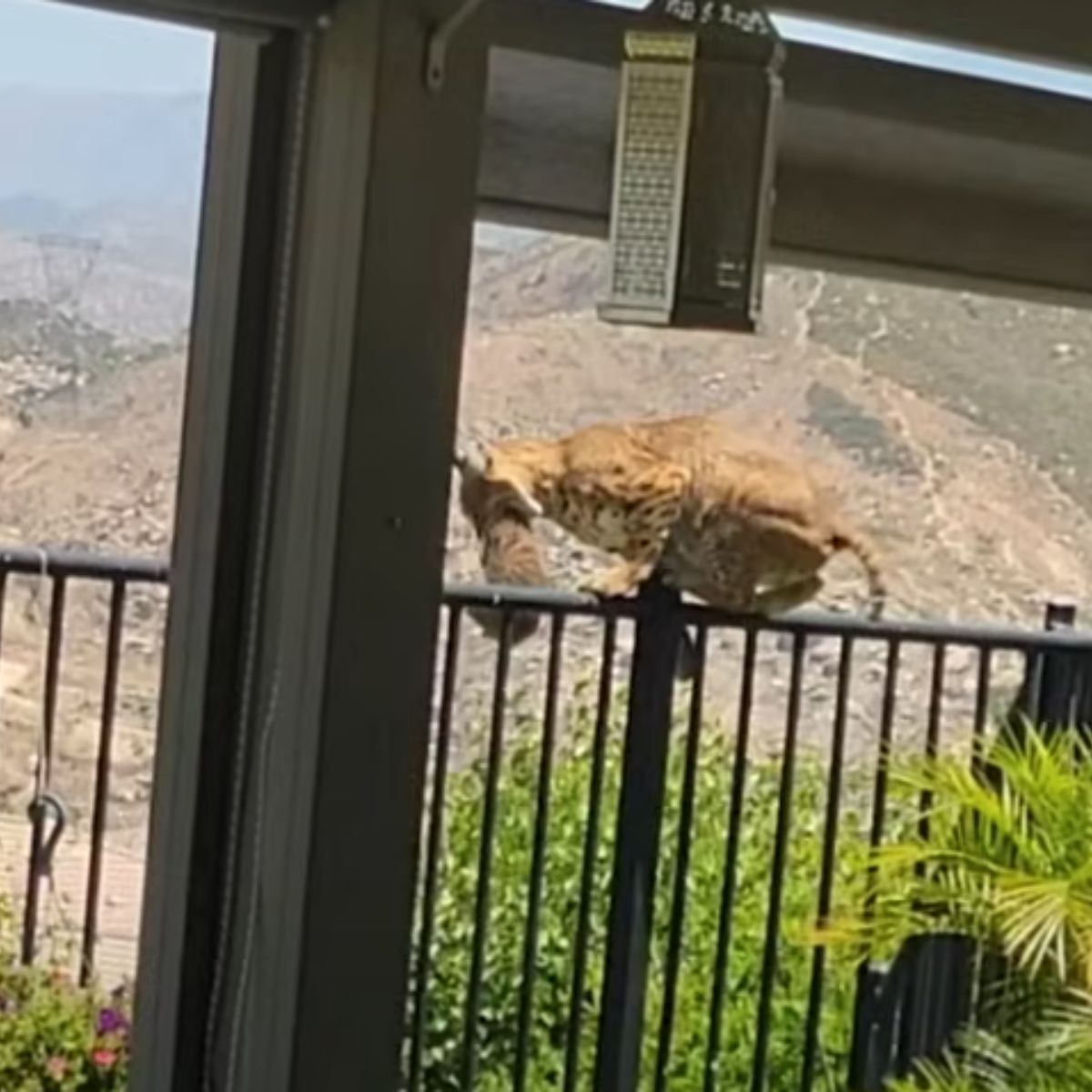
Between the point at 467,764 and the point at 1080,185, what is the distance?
3.15ft

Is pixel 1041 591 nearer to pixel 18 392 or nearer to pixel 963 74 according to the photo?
pixel 963 74

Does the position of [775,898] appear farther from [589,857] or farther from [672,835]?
[589,857]

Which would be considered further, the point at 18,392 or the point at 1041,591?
the point at 1041,591

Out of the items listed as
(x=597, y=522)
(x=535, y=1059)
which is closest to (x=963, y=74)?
(x=597, y=522)

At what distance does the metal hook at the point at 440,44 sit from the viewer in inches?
63.3

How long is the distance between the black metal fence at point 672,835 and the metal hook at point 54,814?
1.77 ft

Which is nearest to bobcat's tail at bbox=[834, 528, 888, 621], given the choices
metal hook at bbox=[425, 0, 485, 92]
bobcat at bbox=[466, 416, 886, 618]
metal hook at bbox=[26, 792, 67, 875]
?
bobcat at bbox=[466, 416, 886, 618]

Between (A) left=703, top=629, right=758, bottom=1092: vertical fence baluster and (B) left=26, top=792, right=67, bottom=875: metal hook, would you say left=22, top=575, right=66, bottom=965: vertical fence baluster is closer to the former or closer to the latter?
(B) left=26, top=792, right=67, bottom=875: metal hook

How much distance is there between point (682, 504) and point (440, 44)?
67 centimetres

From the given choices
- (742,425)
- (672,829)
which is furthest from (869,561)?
(672,829)

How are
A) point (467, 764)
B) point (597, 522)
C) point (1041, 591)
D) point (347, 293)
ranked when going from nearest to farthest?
point (347, 293) < point (597, 522) < point (467, 764) < point (1041, 591)

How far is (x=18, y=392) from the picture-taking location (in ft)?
5.46

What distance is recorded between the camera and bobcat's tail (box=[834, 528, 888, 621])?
227 cm

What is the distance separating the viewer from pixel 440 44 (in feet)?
5.29
